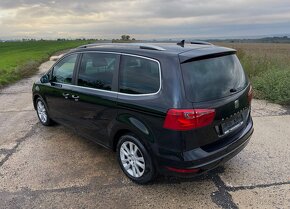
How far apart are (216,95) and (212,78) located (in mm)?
212

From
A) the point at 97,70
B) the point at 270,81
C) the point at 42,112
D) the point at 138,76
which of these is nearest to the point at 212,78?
the point at 138,76

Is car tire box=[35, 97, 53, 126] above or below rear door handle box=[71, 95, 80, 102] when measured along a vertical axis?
below

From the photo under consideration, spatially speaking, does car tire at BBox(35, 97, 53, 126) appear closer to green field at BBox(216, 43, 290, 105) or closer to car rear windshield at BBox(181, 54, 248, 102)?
car rear windshield at BBox(181, 54, 248, 102)

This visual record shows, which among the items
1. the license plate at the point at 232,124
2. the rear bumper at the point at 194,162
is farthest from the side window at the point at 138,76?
the license plate at the point at 232,124

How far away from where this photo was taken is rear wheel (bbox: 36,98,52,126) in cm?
611

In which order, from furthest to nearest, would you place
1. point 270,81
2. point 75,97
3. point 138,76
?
point 270,81 < point 75,97 < point 138,76

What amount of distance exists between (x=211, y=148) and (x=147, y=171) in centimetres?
83

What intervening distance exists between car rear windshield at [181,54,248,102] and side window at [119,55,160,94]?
37 centimetres

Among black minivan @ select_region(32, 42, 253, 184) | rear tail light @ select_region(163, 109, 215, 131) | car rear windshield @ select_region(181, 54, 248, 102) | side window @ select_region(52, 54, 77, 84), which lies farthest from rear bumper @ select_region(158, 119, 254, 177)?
side window @ select_region(52, 54, 77, 84)

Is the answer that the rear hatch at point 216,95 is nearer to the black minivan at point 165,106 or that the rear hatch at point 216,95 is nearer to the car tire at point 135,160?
the black minivan at point 165,106

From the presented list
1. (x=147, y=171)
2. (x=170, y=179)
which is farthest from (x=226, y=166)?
(x=147, y=171)

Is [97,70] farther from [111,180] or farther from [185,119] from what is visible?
[185,119]

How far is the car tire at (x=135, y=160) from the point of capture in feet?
12.1

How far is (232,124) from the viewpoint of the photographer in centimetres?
374
